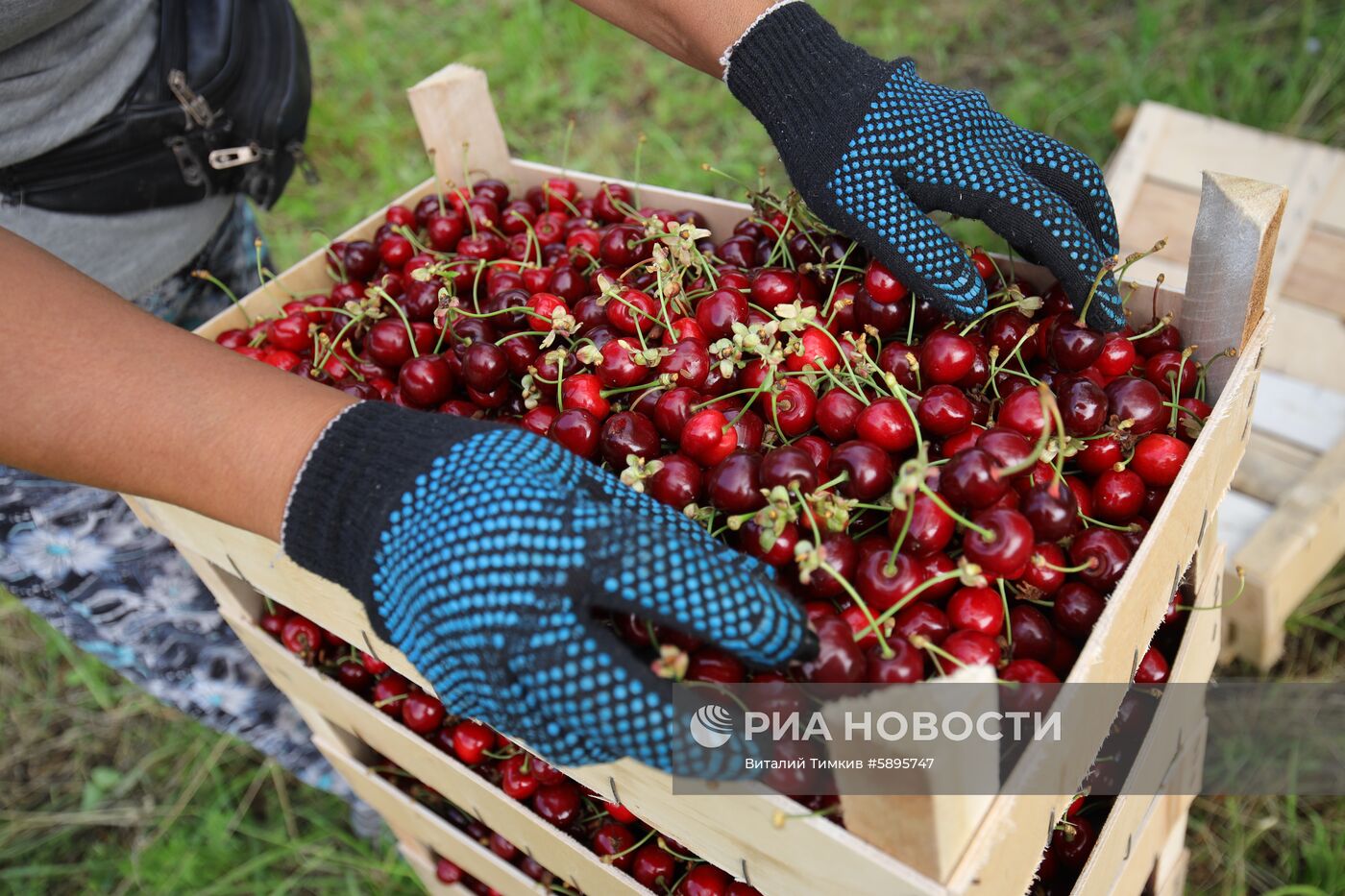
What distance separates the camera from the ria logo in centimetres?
99

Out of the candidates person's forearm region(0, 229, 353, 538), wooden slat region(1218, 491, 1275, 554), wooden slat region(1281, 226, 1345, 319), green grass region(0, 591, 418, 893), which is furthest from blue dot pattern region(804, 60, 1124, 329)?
green grass region(0, 591, 418, 893)

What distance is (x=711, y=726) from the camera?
1003mm

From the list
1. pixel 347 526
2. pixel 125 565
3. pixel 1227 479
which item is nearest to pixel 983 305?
pixel 1227 479

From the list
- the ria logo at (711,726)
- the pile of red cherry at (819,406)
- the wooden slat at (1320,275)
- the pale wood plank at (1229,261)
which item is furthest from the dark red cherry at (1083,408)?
the wooden slat at (1320,275)

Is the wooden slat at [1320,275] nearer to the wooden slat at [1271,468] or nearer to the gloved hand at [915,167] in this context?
the wooden slat at [1271,468]

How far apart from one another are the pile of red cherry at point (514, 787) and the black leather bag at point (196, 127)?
830mm

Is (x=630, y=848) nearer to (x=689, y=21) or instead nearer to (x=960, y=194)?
(x=960, y=194)

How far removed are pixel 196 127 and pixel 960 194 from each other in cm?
143

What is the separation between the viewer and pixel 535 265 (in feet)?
5.65

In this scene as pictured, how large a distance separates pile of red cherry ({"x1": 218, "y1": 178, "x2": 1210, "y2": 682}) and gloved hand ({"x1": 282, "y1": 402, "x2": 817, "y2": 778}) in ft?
0.21

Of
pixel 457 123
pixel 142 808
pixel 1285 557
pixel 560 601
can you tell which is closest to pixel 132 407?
pixel 560 601

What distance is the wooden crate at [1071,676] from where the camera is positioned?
0.90 m

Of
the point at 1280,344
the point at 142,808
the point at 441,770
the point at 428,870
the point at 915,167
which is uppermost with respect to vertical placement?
the point at 915,167

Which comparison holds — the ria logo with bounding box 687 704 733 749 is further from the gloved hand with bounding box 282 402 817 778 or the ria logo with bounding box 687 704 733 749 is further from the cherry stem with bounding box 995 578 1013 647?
the cherry stem with bounding box 995 578 1013 647
